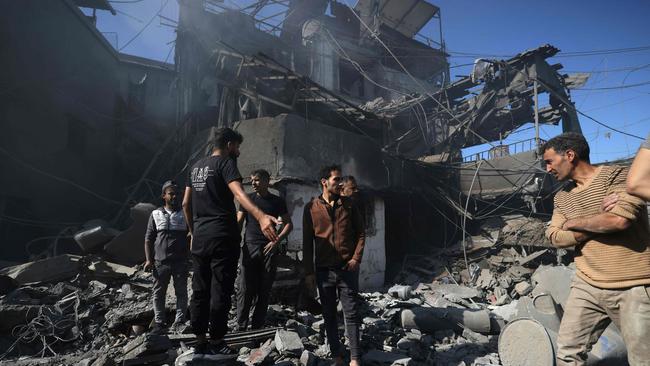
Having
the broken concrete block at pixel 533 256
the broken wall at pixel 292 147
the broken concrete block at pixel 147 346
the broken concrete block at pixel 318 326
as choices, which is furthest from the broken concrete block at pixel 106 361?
the broken concrete block at pixel 533 256

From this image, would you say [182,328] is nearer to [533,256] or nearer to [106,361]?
[106,361]

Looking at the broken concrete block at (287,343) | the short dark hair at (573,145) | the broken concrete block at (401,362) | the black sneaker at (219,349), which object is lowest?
the broken concrete block at (401,362)

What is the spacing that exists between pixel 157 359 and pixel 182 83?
12.5 m

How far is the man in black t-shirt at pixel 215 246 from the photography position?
2.80m

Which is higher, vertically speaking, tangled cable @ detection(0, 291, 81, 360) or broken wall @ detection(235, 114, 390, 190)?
broken wall @ detection(235, 114, 390, 190)

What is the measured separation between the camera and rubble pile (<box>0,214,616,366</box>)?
3.47 metres

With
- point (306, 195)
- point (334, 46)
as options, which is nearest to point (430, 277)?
point (306, 195)

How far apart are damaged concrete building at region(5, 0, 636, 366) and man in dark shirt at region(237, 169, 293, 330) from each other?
0.50m

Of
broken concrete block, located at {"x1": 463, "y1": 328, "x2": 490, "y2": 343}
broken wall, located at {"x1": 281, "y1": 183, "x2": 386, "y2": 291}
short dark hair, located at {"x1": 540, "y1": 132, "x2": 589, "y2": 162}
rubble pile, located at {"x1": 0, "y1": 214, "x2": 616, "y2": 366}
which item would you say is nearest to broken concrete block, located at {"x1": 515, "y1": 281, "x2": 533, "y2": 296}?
rubble pile, located at {"x1": 0, "y1": 214, "x2": 616, "y2": 366}

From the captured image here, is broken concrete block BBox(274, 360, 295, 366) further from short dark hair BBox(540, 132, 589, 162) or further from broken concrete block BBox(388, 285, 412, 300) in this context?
broken concrete block BBox(388, 285, 412, 300)

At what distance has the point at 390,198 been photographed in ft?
36.4

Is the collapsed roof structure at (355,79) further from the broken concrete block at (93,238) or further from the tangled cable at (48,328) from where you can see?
the tangled cable at (48,328)

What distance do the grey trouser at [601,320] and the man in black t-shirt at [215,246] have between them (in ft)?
7.96

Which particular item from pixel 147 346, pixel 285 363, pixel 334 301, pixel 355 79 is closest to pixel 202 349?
pixel 147 346
